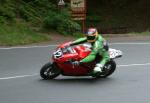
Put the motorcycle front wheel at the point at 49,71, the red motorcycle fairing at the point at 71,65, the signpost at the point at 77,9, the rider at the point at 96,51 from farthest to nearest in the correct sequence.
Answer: the signpost at the point at 77,9 < the motorcycle front wheel at the point at 49,71 < the red motorcycle fairing at the point at 71,65 < the rider at the point at 96,51

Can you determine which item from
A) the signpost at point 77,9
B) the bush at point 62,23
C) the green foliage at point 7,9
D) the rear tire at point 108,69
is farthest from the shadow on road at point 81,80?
the signpost at point 77,9

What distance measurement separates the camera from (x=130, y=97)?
43.5ft

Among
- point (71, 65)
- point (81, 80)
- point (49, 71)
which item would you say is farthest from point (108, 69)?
point (49, 71)

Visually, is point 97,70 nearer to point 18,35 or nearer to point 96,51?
point 96,51

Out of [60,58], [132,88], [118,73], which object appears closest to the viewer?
[132,88]

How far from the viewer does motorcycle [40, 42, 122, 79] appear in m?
15.3

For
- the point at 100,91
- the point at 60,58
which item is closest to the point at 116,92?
the point at 100,91

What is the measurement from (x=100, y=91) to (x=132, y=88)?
0.85 m

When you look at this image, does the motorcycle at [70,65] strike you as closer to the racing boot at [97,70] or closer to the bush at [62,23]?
the racing boot at [97,70]

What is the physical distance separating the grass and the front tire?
376 inches

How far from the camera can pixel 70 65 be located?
15.3 meters

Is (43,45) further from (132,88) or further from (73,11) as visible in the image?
(132,88)

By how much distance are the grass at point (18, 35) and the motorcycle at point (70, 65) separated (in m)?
9.62

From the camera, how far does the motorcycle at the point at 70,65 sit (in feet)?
50.3
